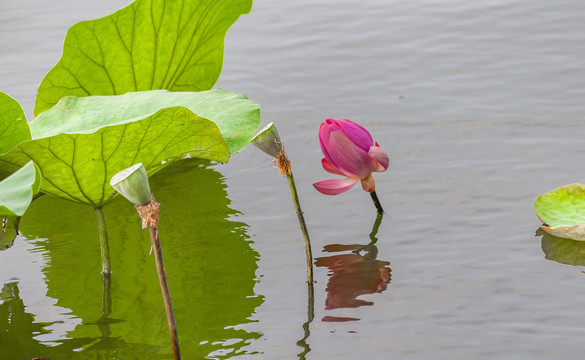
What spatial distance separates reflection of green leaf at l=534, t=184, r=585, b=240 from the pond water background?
0.05 meters

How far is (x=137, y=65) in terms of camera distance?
5.26 ft

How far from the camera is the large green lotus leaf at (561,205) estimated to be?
1439 mm

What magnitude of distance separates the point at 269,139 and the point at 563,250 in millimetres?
626

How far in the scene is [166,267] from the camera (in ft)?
4.77

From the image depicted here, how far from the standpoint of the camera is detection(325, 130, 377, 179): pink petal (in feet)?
4.84

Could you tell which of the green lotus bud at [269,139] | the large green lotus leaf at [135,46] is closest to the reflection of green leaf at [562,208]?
the green lotus bud at [269,139]

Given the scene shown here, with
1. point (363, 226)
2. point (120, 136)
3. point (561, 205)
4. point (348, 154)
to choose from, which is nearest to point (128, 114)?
point (120, 136)

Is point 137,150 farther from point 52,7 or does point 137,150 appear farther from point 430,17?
point 52,7

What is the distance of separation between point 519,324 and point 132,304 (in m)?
0.64

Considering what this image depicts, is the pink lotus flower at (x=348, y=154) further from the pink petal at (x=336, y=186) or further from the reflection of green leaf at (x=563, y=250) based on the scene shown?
the reflection of green leaf at (x=563, y=250)

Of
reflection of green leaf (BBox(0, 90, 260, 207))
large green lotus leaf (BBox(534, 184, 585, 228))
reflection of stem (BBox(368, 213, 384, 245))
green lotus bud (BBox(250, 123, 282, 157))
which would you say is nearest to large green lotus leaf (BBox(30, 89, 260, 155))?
reflection of green leaf (BBox(0, 90, 260, 207))

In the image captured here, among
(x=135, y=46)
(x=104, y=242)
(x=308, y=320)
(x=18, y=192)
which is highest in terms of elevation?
(x=135, y=46)

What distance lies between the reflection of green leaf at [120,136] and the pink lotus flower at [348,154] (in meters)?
0.18

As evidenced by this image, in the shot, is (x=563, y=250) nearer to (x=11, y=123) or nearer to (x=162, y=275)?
(x=162, y=275)
